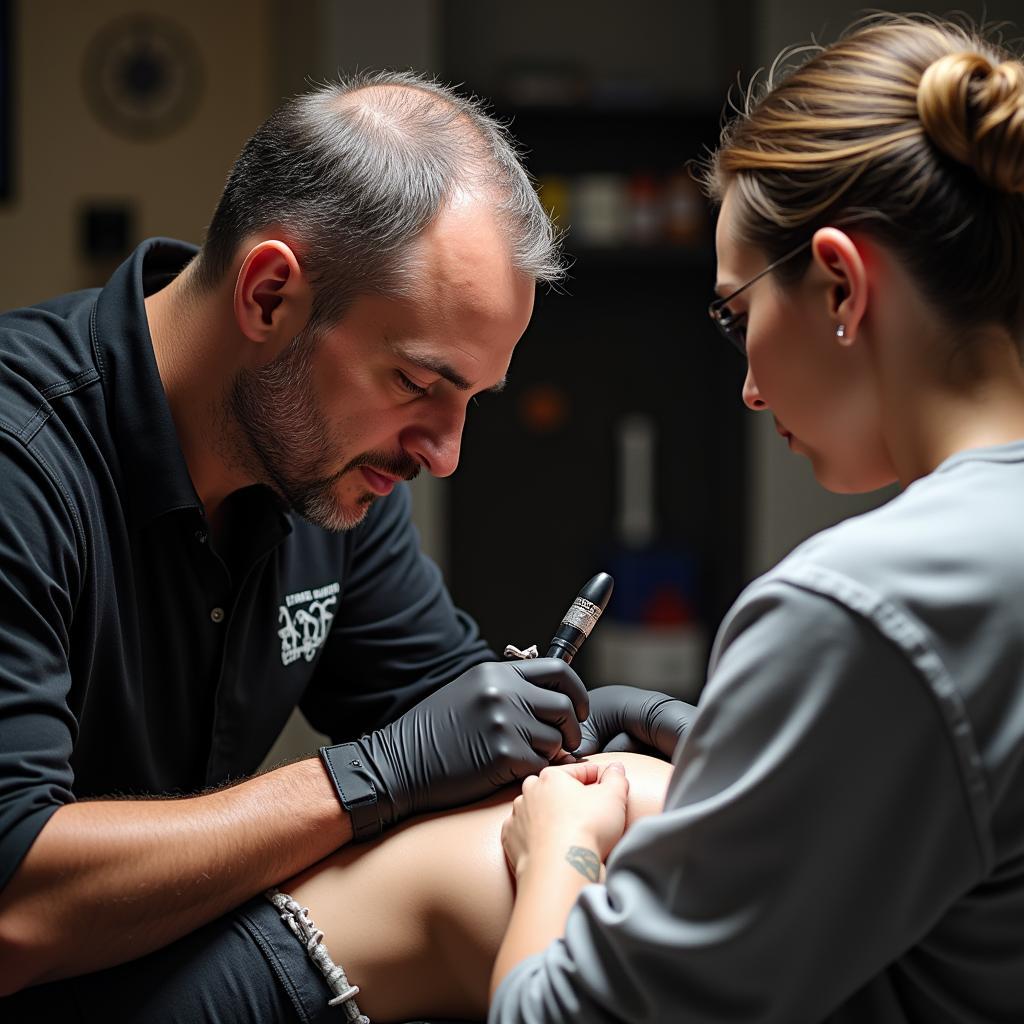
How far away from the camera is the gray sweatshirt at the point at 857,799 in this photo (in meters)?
0.75

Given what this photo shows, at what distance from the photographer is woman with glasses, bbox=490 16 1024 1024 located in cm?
75

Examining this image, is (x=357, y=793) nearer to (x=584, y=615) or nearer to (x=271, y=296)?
(x=584, y=615)

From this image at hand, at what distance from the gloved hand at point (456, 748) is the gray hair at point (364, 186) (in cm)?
46

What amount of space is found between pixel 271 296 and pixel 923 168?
0.78 m

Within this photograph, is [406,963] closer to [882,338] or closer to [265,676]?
[265,676]

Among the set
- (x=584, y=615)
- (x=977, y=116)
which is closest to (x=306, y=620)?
(x=584, y=615)

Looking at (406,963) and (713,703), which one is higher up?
(713,703)

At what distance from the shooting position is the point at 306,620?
1587 millimetres

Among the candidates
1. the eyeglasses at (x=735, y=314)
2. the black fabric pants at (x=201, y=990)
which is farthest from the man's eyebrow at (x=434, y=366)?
the black fabric pants at (x=201, y=990)

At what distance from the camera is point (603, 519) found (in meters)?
3.95

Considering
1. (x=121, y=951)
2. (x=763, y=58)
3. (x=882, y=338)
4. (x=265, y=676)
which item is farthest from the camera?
(x=763, y=58)

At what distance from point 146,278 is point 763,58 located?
7.84 feet

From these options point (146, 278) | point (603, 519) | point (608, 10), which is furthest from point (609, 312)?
point (146, 278)

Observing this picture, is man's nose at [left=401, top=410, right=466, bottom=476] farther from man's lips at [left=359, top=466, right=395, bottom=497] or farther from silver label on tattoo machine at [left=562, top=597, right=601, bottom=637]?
silver label on tattoo machine at [left=562, top=597, right=601, bottom=637]
